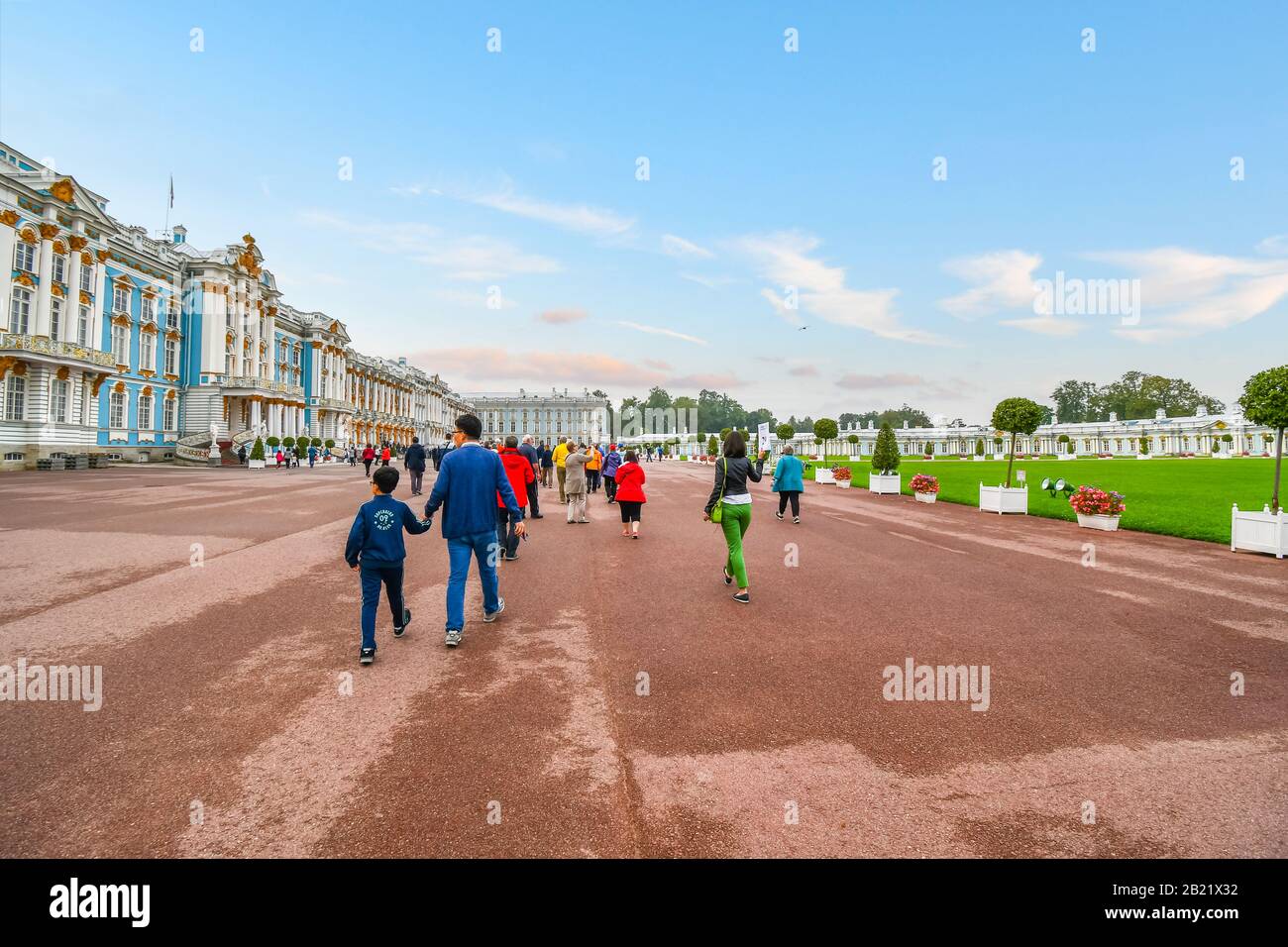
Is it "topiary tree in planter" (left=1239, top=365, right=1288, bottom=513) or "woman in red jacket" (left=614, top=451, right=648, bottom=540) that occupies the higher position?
"topiary tree in planter" (left=1239, top=365, right=1288, bottom=513)

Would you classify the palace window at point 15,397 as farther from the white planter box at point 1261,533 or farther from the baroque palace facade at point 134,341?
the white planter box at point 1261,533

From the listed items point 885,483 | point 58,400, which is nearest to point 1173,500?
point 885,483

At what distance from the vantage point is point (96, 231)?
121 feet

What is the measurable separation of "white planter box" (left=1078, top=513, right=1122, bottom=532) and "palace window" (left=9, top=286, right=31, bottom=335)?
46.7 m

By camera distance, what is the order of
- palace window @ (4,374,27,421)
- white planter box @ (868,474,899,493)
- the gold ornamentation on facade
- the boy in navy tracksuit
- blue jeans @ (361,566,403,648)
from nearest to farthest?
blue jeans @ (361,566,403,648) → the boy in navy tracksuit → white planter box @ (868,474,899,493) → palace window @ (4,374,27,421) → the gold ornamentation on facade

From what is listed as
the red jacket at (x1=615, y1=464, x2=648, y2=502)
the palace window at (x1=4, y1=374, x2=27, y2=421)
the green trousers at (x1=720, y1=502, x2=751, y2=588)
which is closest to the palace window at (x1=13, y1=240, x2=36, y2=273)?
the palace window at (x1=4, y1=374, x2=27, y2=421)

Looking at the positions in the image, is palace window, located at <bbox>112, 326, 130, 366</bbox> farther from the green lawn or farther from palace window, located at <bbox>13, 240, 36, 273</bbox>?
the green lawn

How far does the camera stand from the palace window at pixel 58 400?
3288 centimetres

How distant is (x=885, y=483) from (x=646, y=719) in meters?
22.7

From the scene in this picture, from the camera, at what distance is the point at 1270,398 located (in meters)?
11.4

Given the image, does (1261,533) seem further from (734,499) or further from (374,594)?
(374,594)

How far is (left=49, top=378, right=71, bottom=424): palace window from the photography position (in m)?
32.9

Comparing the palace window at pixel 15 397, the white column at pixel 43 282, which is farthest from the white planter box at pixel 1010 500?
the white column at pixel 43 282
